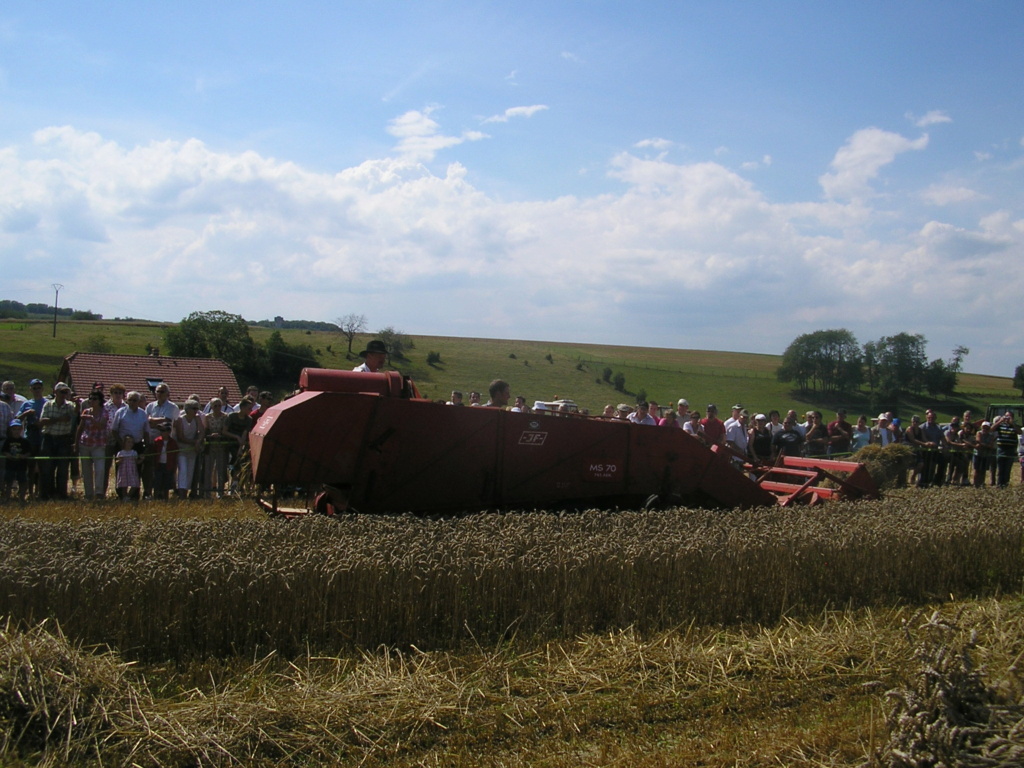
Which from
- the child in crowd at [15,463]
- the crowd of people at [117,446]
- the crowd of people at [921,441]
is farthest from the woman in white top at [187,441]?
the crowd of people at [921,441]

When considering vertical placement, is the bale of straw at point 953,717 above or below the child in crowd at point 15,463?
above

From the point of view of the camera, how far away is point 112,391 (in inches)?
482

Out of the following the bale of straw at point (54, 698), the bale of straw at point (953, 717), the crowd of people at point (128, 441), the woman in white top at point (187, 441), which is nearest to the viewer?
the bale of straw at point (953, 717)

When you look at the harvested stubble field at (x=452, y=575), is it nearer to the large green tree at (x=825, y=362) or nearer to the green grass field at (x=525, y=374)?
the green grass field at (x=525, y=374)

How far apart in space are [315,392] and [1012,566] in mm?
6800

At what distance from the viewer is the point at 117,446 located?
1212cm

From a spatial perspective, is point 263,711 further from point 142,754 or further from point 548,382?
point 548,382

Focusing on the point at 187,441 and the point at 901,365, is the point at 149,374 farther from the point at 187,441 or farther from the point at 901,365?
the point at 901,365

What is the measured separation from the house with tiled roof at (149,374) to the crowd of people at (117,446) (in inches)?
638

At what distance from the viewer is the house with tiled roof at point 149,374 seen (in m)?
28.6

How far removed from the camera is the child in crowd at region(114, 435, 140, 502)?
1164 centimetres

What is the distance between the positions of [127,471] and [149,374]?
20103 millimetres

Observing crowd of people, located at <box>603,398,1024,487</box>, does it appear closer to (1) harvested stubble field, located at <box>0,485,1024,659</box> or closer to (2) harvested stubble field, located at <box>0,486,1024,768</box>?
(1) harvested stubble field, located at <box>0,485,1024,659</box>

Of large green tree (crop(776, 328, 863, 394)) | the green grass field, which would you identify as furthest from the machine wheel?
large green tree (crop(776, 328, 863, 394))
